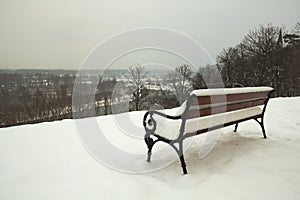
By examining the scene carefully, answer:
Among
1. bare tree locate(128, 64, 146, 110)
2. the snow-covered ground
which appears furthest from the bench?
bare tree locate(128, 64, 146, 110)

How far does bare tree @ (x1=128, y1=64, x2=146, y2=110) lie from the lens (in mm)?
9047

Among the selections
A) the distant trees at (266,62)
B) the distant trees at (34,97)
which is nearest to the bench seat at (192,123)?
the distant trees at (34,97)

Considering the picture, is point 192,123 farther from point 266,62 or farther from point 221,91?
point 266,62

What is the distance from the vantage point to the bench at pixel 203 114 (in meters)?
2.19

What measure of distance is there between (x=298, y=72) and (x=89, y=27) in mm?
17939

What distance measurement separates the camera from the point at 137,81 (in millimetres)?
10742

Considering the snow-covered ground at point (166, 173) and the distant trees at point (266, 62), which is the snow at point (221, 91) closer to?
the snow-covered ground at point (166, 173)

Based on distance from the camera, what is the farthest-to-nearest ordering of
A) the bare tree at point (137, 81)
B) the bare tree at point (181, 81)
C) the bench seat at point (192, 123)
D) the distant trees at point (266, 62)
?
the distant trees at point (266, 62) < the bare tree at point (137, 81) < the bare tree at point (181, 81) < the bench seat at point (192, 123)

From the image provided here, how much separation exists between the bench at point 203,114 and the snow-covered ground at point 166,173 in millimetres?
333

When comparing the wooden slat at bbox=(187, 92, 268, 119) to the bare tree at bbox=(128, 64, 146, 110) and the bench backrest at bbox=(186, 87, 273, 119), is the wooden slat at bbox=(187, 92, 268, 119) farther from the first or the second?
the bare tree at bbox=(128, 64, 146, 110)

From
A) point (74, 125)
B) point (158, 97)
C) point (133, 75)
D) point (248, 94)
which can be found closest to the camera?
point (248, 94)

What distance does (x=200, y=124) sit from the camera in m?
2.47
